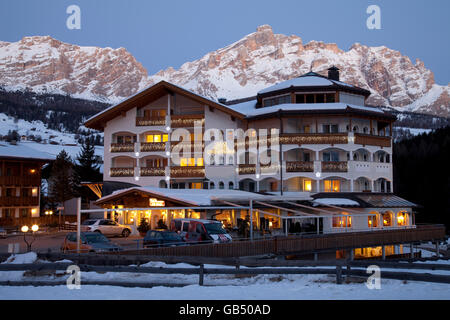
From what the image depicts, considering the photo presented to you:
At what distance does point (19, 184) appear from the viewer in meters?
50.2

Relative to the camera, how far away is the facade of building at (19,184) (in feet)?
161

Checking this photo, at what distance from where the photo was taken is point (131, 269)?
1566 cm

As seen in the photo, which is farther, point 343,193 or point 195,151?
point 195,151

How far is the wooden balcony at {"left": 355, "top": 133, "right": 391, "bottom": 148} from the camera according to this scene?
45.4 metres

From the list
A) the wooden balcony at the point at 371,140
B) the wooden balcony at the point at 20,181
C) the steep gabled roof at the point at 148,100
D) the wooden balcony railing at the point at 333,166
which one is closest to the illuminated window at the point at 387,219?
the wooden balcony railing at the point at 333,166

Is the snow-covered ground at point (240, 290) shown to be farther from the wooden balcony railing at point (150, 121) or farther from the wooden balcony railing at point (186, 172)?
the wooden balcony railing at point (150, 121)

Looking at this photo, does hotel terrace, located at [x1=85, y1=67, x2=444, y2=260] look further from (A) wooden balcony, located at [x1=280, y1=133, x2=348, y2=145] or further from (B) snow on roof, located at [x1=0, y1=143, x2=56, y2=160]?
(B) snow on roof, located at [x1=0, y1=143, x2=56, y2=160]

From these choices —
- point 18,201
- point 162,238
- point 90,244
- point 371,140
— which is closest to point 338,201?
point 371,140

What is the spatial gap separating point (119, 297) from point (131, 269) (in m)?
2.00

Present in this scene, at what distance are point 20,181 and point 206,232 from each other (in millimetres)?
30327

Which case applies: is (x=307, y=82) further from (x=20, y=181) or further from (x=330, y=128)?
(x=20, y=181)
